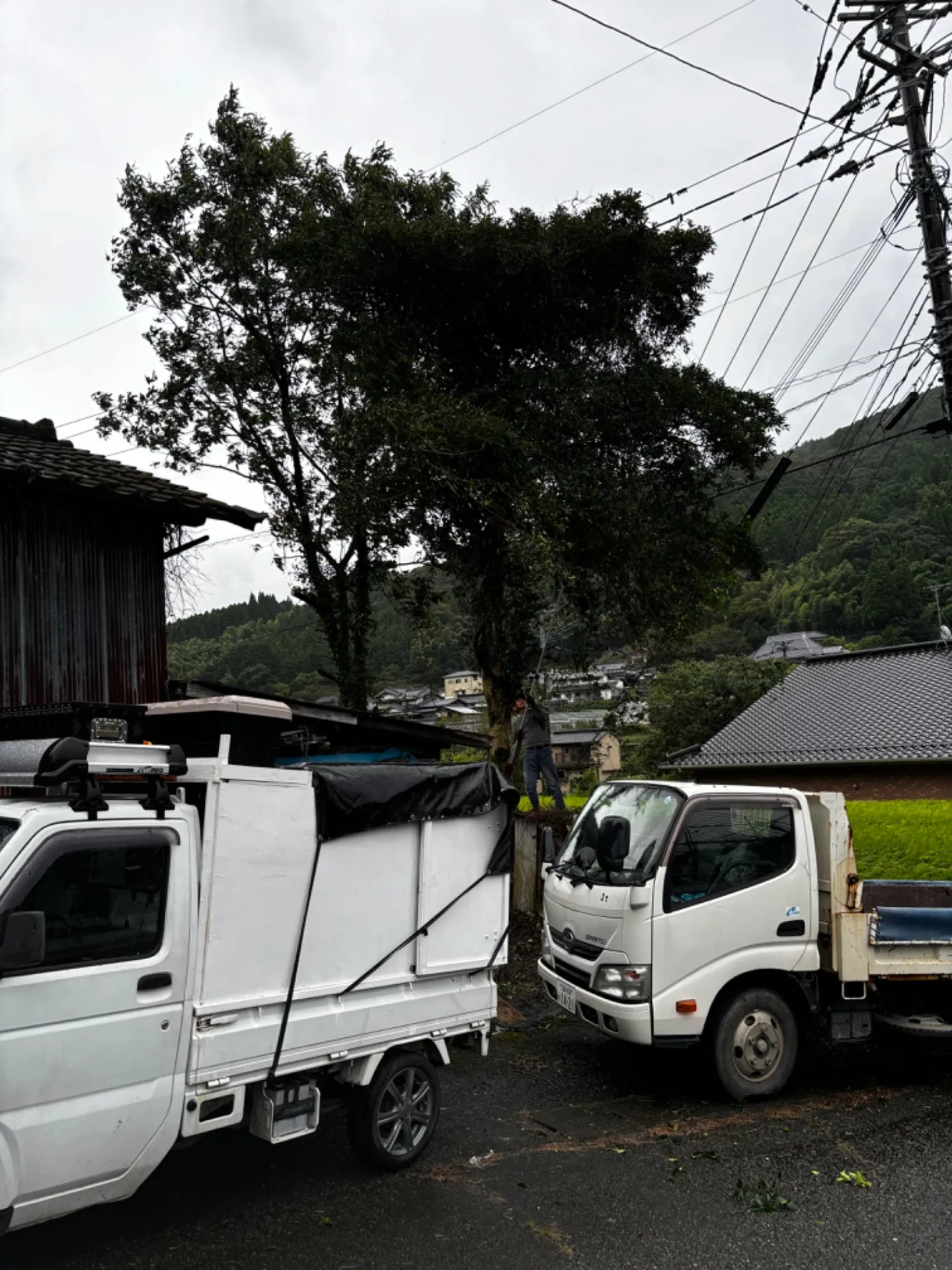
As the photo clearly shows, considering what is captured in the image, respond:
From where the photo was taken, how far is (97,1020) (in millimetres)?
3834

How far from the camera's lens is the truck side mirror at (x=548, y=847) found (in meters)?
7.23

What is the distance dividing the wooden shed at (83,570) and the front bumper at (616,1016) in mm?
6303

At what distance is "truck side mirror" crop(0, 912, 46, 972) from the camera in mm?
3484

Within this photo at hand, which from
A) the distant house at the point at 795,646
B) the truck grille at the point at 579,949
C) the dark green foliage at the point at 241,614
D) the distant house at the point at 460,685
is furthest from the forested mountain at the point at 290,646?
the distant house at the point at 795,646

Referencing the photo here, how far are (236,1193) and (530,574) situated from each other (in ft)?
30.1

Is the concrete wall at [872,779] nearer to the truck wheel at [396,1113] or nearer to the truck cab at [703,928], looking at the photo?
the truck cab at [703,928]

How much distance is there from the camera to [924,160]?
11.0 m

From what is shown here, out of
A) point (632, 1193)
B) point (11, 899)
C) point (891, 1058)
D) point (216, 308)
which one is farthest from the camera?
point (216, 308)

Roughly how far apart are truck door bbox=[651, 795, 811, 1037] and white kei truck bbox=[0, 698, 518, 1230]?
4.18 ft

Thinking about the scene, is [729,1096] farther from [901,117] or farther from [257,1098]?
[901,117]

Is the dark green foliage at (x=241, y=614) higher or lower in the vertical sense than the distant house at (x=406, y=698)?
higher

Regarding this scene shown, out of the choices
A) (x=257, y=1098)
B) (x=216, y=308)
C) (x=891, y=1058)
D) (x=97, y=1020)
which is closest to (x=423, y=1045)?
(x=257, y=1098)

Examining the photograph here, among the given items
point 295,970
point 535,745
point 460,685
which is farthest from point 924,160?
point 460,685

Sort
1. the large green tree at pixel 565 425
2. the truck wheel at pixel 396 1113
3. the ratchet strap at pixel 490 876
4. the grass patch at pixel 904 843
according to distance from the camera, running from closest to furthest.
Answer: the truck wheel at pixel 396 1113 → the ratchet strap at pixel 490 876 → the large green tree at pixel 565 425 → the grass patch at pixel 904 843
